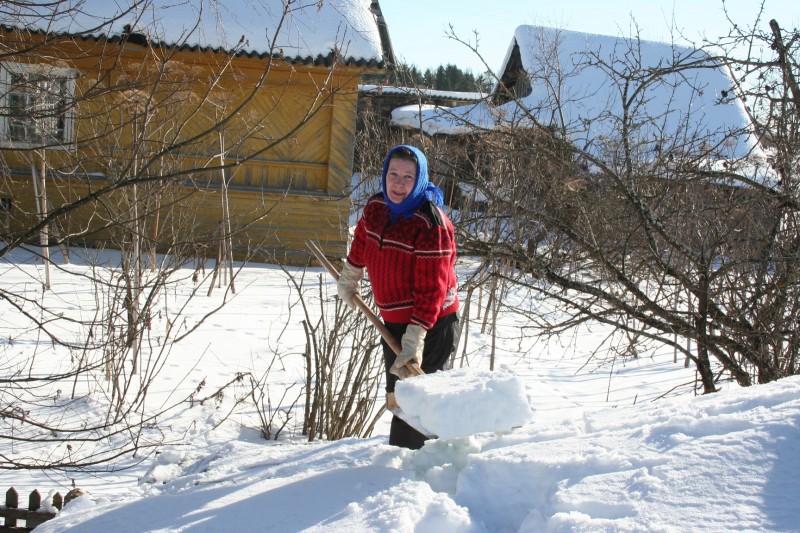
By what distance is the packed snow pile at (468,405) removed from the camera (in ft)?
8.84

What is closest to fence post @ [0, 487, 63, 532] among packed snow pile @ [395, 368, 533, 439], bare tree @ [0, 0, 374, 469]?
bare tree @ [0, 0, 374, 469]

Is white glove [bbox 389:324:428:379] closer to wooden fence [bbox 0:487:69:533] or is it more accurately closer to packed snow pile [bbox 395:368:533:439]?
packed snow pile [bbox 395:368:533:439]

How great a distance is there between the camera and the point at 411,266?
3.22m

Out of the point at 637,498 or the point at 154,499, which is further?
the point at 154,499

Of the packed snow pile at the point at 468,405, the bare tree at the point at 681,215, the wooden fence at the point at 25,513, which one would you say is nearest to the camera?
the packed snow pile at the point at 468,405

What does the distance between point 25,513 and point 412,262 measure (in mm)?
2168

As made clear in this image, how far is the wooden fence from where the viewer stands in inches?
134

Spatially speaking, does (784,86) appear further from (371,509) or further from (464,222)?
(371,509)

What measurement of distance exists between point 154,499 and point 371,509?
110 cm

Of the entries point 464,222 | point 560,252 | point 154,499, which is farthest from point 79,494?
point 560,252

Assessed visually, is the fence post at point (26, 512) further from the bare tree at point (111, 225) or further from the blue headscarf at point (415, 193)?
the blue headscarf at point (415, 193)

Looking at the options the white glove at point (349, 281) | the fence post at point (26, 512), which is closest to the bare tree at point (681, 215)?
the white glove at point (349, 281)

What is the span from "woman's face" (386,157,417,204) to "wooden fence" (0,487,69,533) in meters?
2.09

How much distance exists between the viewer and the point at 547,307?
11.8 meters
